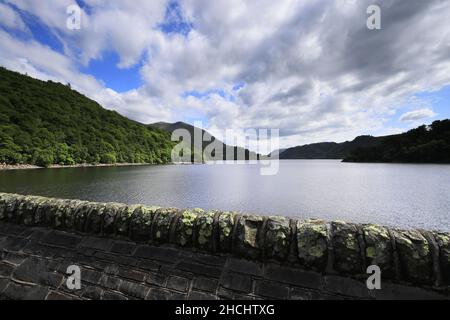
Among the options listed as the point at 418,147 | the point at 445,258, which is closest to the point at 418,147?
the point at 418,147

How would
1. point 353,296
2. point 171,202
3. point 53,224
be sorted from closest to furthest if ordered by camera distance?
→ 1. point 353,296
2. point 53,224
3. point 171,202

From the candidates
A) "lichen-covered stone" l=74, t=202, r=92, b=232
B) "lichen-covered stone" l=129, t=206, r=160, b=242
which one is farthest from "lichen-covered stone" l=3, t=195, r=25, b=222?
"lichen-covered stone" l=129, t=206, r=160, b=242

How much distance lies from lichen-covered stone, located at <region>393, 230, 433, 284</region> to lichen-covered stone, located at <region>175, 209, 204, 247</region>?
271cm

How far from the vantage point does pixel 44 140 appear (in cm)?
8206

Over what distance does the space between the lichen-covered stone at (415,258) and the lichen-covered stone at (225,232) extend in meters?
2.07

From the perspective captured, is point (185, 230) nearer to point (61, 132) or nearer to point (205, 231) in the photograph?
point (205, 231)

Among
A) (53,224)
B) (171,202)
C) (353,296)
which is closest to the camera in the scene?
(353,296)

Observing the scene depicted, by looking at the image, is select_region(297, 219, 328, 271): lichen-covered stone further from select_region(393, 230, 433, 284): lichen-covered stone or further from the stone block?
the stone block

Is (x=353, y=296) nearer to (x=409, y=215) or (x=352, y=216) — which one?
(x=352, y=216)

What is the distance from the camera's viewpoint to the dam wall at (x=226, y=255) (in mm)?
2594

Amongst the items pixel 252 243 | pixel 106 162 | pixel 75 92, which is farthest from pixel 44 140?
pixel 252 243

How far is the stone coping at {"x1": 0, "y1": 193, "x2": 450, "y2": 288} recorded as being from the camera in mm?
2535

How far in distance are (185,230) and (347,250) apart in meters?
2.30
